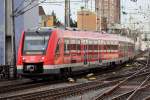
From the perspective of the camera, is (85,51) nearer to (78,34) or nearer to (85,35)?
(85,35)

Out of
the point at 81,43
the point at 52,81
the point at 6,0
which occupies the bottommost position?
the point at 52,81

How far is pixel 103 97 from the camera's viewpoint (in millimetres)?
19125

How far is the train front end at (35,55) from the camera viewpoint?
26.8 m

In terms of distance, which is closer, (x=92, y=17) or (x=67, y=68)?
(x=67, y=68)

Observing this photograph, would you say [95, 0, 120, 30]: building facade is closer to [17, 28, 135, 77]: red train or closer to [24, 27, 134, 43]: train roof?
[24, 27, 134, 43]: train roof

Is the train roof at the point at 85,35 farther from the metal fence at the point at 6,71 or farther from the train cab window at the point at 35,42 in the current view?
the metal fence at the point at 6,71

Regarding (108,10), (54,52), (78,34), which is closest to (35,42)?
(54,52)

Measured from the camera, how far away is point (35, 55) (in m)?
26.9

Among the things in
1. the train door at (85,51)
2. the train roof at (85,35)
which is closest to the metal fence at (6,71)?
the train roof at (85,35)

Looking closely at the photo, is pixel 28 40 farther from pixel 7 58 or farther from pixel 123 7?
pixel 123 7

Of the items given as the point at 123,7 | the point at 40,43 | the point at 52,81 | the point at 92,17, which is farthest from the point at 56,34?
the point at 92,17

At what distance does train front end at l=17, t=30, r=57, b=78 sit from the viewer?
26844 mm

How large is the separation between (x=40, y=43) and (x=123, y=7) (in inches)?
1346

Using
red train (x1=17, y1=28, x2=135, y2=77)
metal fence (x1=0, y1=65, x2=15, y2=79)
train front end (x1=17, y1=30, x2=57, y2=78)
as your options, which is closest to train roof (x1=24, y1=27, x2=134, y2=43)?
red train (x1=17, y1=28, x2=135, y2=77)
